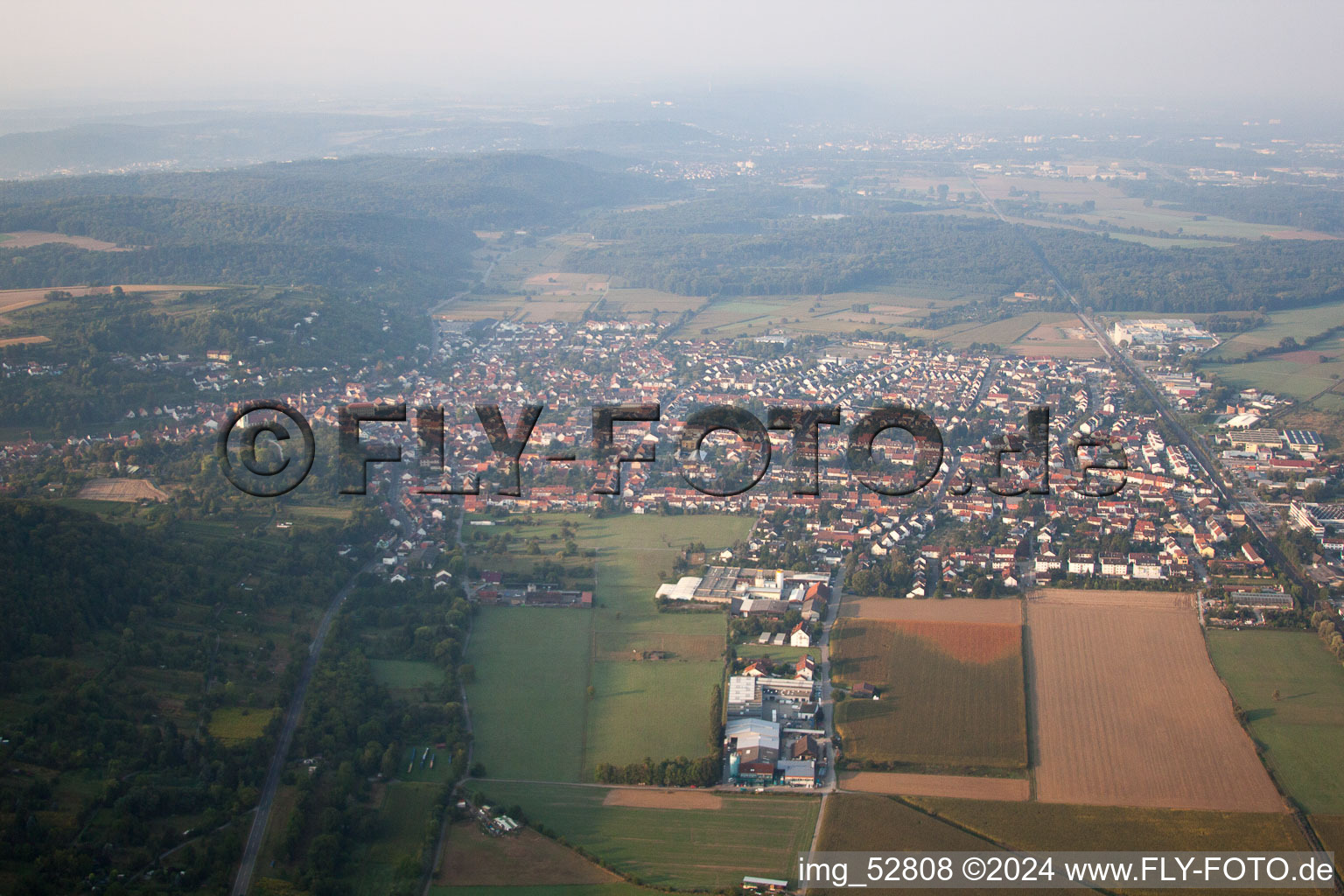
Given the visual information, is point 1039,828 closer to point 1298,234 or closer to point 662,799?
point 662,799

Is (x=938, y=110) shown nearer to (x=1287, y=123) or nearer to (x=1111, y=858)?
(x=1287, y=123)

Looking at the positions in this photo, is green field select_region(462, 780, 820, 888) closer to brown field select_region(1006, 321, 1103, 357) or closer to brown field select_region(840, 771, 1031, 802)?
brown field select_region(840, 771, 1031, 802)

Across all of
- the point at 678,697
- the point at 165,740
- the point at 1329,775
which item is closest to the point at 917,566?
the point at 678,697

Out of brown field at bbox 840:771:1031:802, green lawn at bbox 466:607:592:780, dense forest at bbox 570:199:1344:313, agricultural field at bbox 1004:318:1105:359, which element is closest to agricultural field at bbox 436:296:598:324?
dense forest at bbox 570:199:1344:313

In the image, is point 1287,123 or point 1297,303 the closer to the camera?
point 1297,303

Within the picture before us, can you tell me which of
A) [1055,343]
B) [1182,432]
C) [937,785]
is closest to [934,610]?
[937,785]

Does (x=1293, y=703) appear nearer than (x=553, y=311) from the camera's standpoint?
Yes
